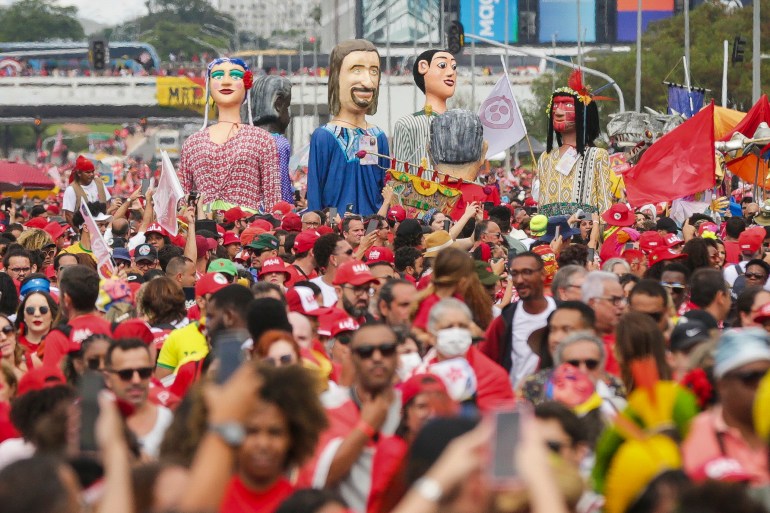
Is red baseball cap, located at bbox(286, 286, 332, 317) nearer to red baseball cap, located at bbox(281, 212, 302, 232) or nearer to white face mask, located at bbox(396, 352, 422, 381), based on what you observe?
white face mask, located at bbox(396, 352, 422, 381)

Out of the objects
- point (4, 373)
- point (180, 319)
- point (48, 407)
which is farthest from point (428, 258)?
point (48, 407)

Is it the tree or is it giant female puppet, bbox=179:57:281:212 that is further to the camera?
the tree

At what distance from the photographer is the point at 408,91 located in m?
99.8

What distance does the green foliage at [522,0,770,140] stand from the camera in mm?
54125

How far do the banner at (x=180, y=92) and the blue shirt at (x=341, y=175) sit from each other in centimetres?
8192

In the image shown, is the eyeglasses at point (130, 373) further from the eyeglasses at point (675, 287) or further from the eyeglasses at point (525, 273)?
the eyeglasses at point (675, 287)

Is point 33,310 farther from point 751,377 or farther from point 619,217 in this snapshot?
point 619,217

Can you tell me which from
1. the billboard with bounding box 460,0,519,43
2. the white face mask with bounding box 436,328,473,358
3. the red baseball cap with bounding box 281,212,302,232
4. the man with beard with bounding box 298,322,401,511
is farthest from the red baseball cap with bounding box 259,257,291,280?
the billboard with bounding box 460,0,519,43

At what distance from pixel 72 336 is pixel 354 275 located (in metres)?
1.92

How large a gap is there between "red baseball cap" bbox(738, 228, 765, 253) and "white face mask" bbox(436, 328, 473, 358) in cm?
698

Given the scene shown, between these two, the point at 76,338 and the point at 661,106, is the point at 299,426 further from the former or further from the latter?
the point at 661,106

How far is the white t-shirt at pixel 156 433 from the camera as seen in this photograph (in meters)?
7.31

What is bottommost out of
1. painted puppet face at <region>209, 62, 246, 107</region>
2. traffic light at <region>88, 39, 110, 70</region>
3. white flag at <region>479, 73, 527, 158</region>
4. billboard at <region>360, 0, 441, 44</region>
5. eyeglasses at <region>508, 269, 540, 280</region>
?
eyeglasses at <region>508, 269, 540, 280</region>

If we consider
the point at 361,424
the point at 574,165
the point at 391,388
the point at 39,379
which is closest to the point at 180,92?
the point at 574,165
